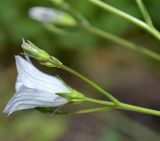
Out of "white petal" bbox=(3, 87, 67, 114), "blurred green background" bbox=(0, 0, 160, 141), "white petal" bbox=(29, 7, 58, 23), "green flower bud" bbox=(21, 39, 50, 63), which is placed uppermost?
"green flower bud" bbox=(21, 39, 50, 63)

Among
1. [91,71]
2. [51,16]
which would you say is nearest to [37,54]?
[51,16]

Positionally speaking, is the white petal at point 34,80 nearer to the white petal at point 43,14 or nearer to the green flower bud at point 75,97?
the green flower bud at point 75,97

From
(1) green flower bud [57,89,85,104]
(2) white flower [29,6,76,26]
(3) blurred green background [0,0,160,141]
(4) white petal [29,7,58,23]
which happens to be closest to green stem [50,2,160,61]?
(2) white flower [29,6,76,26]

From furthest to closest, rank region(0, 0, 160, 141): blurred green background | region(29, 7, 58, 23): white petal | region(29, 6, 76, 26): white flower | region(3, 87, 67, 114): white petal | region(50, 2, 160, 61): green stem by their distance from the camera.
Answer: region(0, 0, 160, 141): blurred green background → region(29, 7, 58, 23): white petal → region(29, 6, 76, 26): white flower → region(50, 2, 160, 61): green stem → region(3, 87, 67, 114): white petal

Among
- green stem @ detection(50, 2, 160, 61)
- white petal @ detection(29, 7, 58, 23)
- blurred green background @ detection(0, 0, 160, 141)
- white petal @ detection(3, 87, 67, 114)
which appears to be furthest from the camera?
blurred green background @ detection(0, 0, 160, 141)

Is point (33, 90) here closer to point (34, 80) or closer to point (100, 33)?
point (34, 80)

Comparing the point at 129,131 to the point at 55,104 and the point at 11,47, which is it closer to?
the point at 11,47

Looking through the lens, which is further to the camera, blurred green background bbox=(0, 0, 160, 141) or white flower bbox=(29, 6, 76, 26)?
blurred green background bbox=(0, 0, 160, 141)

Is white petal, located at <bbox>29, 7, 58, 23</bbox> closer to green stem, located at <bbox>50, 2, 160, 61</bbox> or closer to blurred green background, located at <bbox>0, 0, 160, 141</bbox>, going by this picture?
green stem, located at <bbox>50, 2, 160, 61</bbox>
